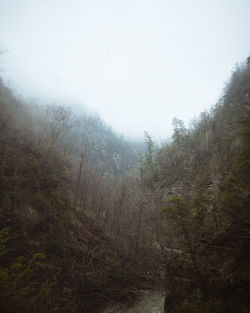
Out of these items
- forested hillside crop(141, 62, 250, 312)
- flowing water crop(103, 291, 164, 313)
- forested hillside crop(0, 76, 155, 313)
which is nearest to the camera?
forested hillside crop(141, 62, 250, 312)

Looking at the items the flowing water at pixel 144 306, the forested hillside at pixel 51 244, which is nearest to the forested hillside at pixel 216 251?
the flowing water at pixel 144 306

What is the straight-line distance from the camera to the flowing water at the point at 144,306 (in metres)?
6.72

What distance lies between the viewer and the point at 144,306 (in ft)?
23.3

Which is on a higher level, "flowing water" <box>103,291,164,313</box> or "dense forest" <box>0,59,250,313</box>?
"dense forest" <box>0,59,250,313</box>

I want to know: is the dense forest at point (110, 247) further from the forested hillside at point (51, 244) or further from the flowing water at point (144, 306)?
the flowing water at point (144, 306)

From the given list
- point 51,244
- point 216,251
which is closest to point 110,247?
point 51,244

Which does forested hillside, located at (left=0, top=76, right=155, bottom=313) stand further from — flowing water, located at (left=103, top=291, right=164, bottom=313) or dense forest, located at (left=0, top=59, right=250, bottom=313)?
flowing water, located at (left=103, top=291, right=164, bottom=313)

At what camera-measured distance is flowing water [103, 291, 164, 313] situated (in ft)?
22.0

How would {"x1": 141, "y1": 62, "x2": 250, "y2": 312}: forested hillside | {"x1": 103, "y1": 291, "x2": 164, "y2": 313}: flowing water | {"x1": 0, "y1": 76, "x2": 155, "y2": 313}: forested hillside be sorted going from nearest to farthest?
{"x1": 141, "y1": 62, "x2": 250, "y2": 312}: forested hillside, {"x1": 0, "y1": 76, "x2": 155, "y2": 313}: forested hillside, {"x1": 103, "y1": 291, "x2": 164, "y2": 313}: flowing water

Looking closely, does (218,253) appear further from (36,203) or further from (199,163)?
(199,163)

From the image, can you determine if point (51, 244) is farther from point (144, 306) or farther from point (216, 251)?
point (216, 251)

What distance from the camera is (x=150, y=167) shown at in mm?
39000

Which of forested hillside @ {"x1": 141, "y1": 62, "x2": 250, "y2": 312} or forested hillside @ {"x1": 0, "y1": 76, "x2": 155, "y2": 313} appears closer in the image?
forested hillside @ {"x1": 141, "y1": 62, "x2": 250, "y2": 312}

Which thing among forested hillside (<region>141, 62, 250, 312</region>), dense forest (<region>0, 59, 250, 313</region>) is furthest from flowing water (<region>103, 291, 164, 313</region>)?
forested hillside (<region>141, 62, 250, 312</region>)
